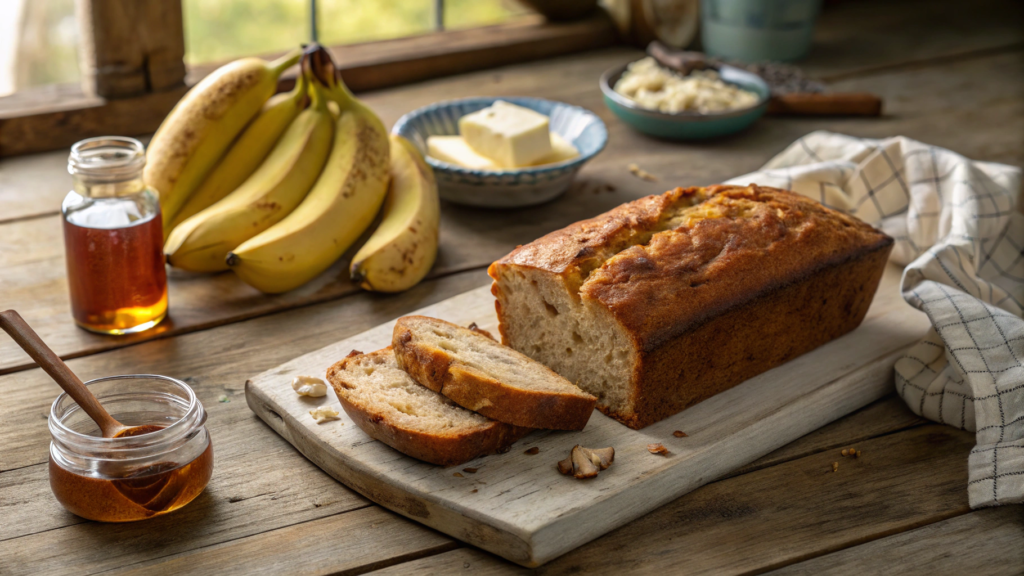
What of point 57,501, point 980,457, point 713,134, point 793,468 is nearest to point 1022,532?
point 980,457

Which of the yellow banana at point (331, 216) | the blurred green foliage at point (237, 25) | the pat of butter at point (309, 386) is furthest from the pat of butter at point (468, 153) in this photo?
the blurred green foliage at point (237, 25)

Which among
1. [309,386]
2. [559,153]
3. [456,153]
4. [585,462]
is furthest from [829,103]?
[309,386]

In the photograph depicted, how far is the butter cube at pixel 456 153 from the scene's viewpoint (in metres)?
2.59

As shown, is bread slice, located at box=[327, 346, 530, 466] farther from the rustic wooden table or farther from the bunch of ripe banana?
the bunch of ripe banana

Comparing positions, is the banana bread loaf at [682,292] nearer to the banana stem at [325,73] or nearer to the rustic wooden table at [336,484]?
the rustic wooden table at [336,484]

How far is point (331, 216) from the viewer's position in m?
2.25

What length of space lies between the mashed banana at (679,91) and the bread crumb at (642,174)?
26cm

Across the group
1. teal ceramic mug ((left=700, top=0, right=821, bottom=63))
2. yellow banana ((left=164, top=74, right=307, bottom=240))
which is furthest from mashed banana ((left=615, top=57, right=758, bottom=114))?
yellow banana ((left=164, top=74, right=307, bottom=240))

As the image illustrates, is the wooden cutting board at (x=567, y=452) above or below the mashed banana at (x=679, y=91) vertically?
below

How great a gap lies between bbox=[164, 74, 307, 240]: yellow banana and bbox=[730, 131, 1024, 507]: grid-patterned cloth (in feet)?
4.10

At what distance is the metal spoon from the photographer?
150 centimetres

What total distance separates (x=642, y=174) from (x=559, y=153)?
0.39 m

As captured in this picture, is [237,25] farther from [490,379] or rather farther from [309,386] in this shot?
[490,379]

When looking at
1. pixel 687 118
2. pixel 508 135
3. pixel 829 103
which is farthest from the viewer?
pixel 829 103
